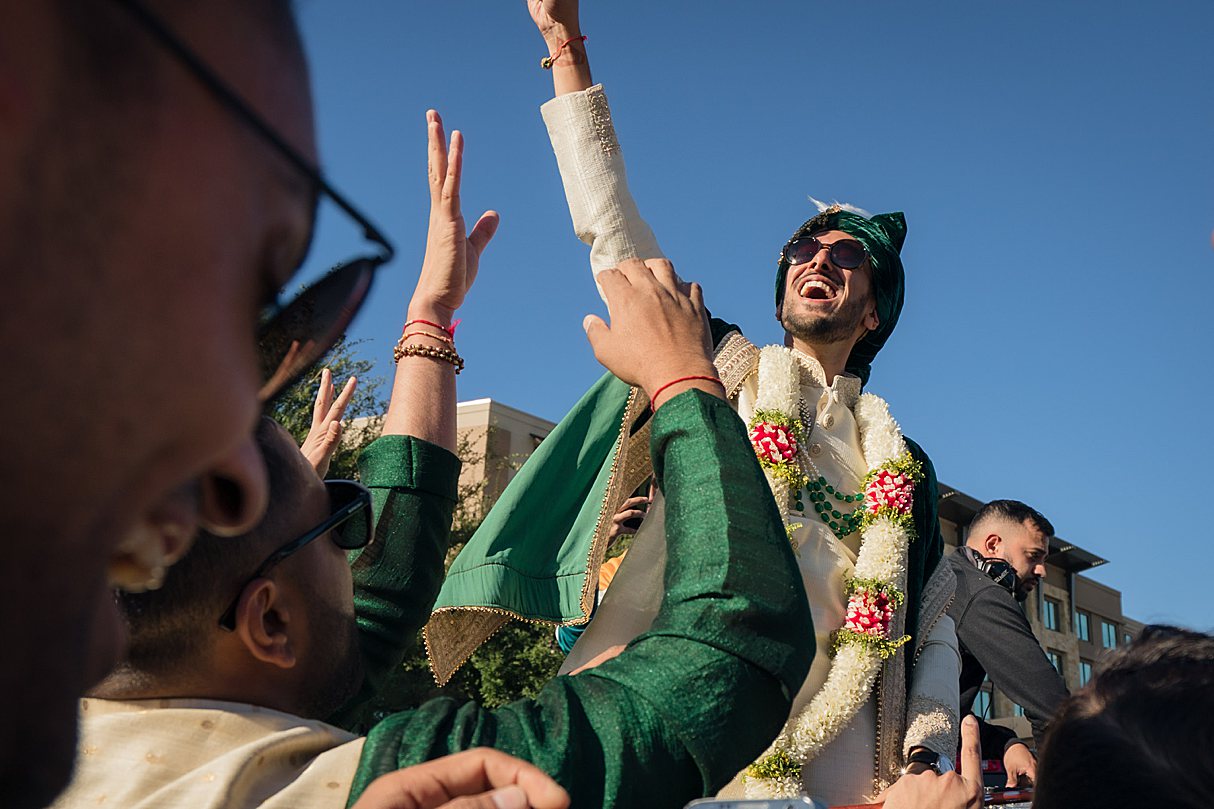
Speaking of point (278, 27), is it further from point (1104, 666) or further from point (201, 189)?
point (1104, 666)

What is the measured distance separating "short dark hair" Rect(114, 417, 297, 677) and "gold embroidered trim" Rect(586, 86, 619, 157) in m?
2.12

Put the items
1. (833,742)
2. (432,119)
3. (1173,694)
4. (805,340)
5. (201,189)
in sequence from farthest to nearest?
(805,340)
(833,742)
(432,119)
(1173,694)
(201,189)

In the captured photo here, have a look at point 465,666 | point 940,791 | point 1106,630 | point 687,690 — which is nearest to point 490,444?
point 465,666

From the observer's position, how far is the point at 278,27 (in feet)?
2.74

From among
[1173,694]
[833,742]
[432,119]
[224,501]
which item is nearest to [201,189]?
[224,501]

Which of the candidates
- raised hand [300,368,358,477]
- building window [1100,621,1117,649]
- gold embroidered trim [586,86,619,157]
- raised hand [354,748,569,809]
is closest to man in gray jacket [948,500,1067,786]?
gold embroidered trim [586,86,619,157]

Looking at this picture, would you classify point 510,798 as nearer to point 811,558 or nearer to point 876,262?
point 811,558

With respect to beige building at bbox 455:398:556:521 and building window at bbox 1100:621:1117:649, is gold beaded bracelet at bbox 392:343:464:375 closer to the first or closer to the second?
beige building at bbox 455:398:556:521

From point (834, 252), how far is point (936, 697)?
1445 millimetres

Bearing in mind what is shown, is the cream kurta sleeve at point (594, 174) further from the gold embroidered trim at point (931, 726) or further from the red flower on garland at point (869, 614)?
the gold embroidered trim at point (931, 726)

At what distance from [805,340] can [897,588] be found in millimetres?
902

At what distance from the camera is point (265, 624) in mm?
1768

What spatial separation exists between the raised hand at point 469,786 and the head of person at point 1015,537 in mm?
5125

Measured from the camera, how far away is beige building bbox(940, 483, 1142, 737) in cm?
3409
